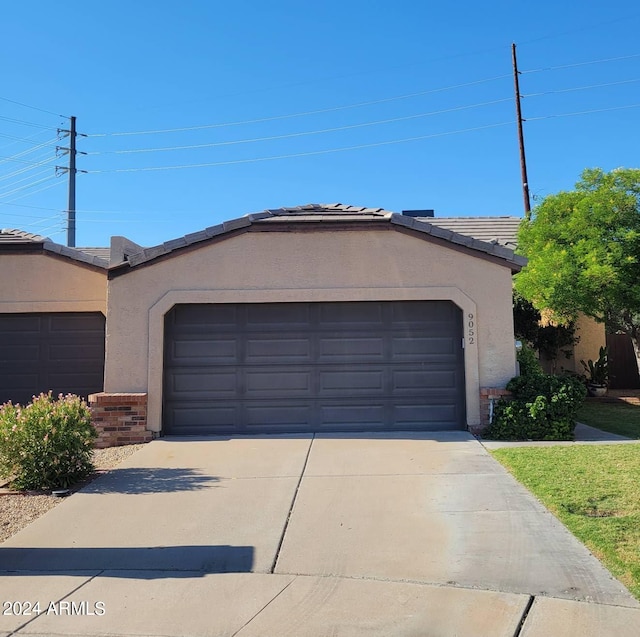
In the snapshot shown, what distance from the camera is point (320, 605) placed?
384cm

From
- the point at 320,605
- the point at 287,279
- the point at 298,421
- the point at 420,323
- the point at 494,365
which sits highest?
the point at 287,279

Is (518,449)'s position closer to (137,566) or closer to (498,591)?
(498,591)

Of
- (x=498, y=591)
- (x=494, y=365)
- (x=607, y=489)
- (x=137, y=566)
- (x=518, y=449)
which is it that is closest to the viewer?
(x=498, y=591)

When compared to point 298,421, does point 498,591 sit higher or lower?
lower

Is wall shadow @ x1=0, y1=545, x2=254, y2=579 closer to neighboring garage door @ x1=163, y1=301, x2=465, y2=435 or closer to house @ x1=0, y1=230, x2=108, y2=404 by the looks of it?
neighboring garage door @ x1=163, y1=301, x2=465, y2=435

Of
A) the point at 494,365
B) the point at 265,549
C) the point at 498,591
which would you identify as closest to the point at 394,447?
the point at 494,365

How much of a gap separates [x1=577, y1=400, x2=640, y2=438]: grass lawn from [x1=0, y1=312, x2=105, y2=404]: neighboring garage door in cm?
929

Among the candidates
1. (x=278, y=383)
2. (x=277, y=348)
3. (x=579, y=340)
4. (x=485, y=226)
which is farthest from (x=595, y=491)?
(x=485, y=226)

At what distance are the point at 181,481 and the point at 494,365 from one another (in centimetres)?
536

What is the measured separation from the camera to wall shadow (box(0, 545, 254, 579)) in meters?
4.48

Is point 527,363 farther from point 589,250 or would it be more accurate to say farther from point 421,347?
point 589,250

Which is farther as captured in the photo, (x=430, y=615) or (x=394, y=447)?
(x=394, y=447)

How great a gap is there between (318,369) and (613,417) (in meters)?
6.32

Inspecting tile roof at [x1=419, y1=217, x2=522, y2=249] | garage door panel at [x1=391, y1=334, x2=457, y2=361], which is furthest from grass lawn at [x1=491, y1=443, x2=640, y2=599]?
tile roof at [x1=419, y1=217, x2=522, y2=249]
